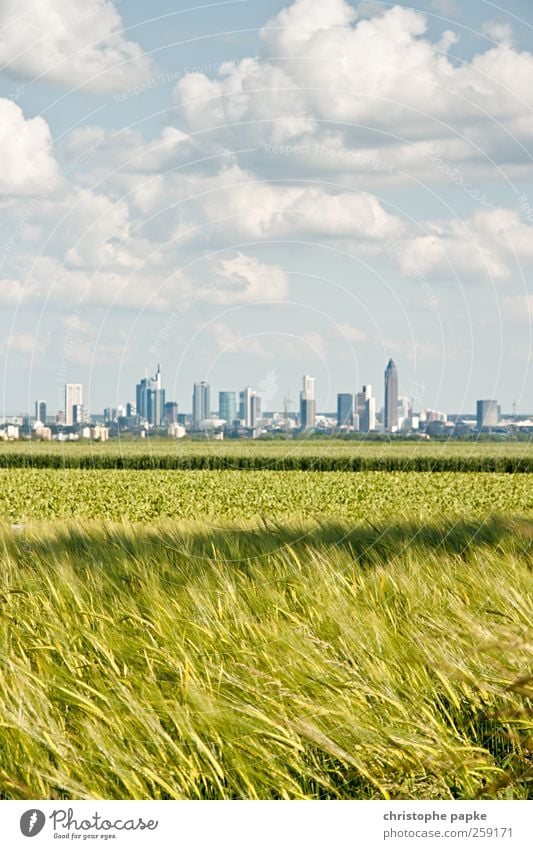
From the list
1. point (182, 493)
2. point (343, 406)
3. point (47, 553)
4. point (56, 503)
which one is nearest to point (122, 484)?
point (182, 493)

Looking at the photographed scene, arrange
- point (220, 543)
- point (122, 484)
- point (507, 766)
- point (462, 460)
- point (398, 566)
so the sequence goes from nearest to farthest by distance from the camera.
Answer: point (507, 766) < point (398, 566) < point (220, 543) < point (122, 484) < point (462, 460)

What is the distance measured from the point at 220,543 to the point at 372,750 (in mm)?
2527

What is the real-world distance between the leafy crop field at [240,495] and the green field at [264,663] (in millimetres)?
9779

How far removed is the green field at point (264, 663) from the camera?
10.2 feet

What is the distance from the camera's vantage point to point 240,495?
21.6 meters

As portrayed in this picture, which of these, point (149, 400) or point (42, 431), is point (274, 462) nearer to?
point (42, 431)

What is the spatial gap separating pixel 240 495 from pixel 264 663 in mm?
17891

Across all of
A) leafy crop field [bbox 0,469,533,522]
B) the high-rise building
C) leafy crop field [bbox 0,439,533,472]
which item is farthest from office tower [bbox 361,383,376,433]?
leafy crop field [bbox 0,439,533,472]

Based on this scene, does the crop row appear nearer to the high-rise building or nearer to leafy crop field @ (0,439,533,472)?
leafy crop field @ (0,439,533,472)

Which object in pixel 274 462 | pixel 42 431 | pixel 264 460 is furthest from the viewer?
pixel 274 462

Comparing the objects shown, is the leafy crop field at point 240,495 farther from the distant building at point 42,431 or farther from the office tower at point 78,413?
the office tower at point 78,413

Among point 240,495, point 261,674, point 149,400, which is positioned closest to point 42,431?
point 240,495
